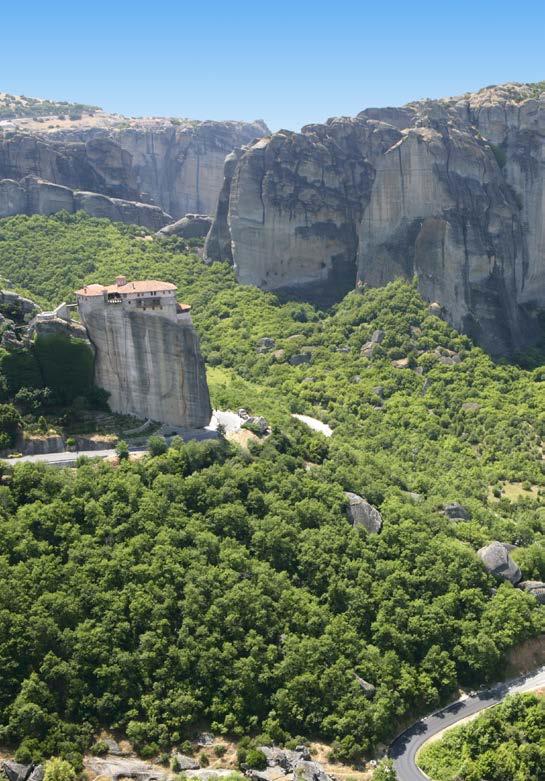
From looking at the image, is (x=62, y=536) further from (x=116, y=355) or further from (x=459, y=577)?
(x=459, y=577)

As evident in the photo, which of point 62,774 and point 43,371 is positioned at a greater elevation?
point 43,371

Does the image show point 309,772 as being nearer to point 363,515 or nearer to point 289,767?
point 289,767

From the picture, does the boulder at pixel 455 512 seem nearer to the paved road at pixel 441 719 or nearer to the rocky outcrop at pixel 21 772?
the paved road at pixel 441 719

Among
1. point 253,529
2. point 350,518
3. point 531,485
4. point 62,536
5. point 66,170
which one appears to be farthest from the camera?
point 66,170

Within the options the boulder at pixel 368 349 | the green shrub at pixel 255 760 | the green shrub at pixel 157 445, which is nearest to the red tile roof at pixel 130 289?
the green shrub at pixel 157 445

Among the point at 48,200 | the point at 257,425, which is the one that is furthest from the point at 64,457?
the point at 48,200

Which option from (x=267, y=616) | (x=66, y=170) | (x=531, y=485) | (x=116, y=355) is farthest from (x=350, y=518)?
(x=66, y=170)

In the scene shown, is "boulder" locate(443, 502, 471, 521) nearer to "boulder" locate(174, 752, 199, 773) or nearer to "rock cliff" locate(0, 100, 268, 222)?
"boulder" locate(174, 752, 199, 773)

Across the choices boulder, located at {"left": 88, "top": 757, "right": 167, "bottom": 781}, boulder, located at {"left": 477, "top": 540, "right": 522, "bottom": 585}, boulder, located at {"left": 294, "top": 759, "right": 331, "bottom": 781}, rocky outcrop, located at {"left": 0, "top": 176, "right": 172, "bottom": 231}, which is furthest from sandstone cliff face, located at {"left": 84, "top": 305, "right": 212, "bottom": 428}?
rocky outcrop, located at {"left": 0, "top": 176, "right": 172, "bottom": 231}
